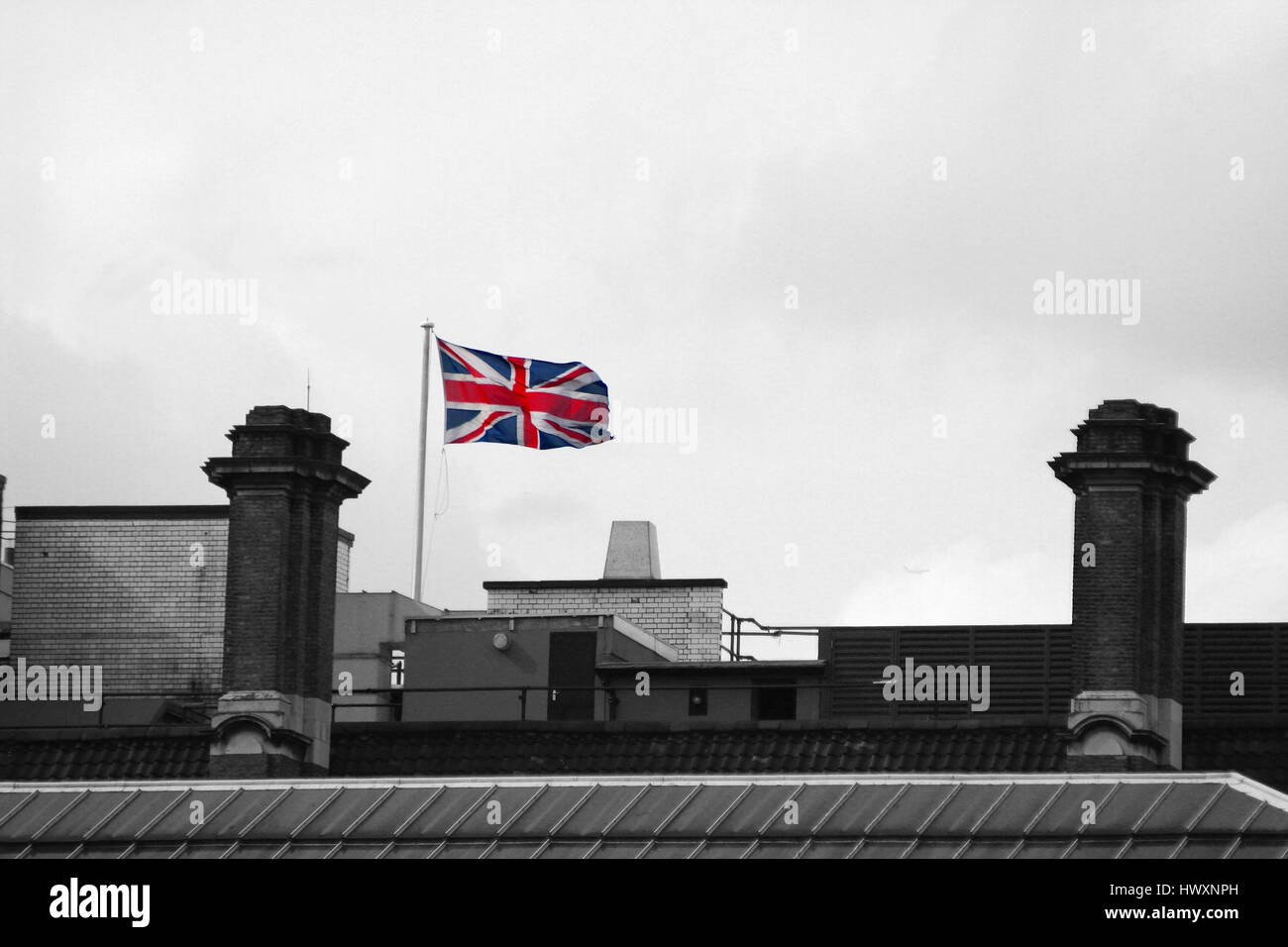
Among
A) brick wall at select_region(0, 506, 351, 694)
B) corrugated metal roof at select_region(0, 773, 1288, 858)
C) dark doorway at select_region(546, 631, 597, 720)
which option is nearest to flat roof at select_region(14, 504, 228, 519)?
brick wall at select_region(0, 506, 351, 694)

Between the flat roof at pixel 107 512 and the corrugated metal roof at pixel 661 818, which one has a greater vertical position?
the flat roof at pixel 107 512

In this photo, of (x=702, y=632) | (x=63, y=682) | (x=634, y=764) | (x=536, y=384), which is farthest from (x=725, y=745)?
(x=63, y=682)

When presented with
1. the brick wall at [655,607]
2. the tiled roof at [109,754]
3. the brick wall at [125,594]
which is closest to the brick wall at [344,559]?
the brick wall at [125,594]

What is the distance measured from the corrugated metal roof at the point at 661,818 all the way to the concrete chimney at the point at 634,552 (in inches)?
765

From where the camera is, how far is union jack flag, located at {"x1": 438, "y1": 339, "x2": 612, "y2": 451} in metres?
53.3

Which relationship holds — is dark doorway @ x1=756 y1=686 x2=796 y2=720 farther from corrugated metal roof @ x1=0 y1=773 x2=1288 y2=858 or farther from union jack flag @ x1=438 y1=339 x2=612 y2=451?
corrugated metal roof @ x1=0 y1=773 x2=1288 y2=858

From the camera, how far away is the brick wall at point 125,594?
2509 inches

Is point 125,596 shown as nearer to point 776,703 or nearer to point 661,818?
point 776,703

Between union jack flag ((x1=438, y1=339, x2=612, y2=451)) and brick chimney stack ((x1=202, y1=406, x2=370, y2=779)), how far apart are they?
22.8ft

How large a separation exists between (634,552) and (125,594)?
30.1 feet

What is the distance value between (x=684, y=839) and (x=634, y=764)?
19.0 ft

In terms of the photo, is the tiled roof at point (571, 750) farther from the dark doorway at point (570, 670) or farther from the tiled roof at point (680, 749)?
the dark doorway at point (570, 670)

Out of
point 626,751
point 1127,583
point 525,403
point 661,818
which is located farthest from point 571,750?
point 525,403

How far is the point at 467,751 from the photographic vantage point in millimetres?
46906
